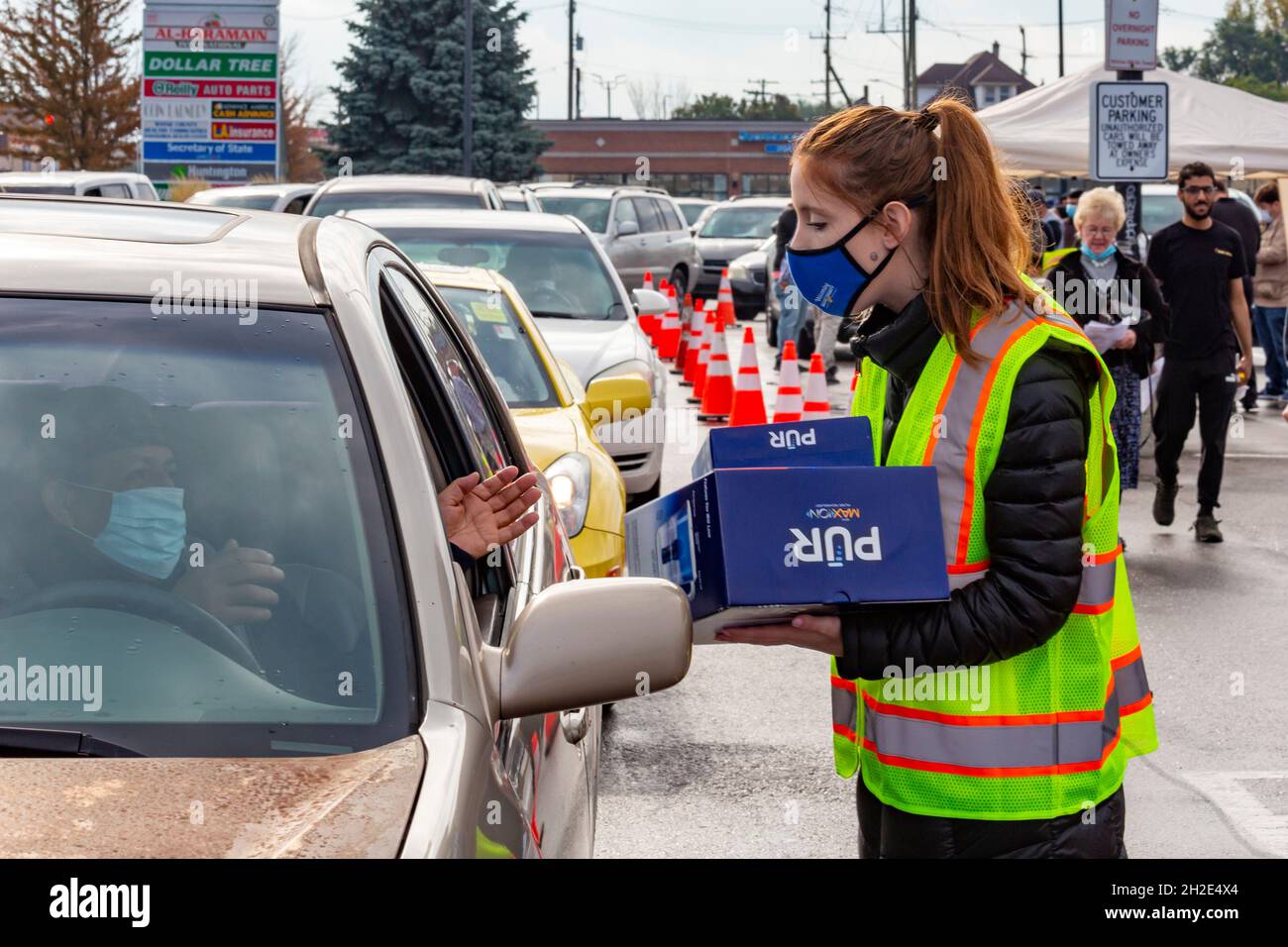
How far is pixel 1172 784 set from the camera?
220 inches

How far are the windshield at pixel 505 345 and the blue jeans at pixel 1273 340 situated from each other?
1033cm

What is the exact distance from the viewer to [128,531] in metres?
2.59

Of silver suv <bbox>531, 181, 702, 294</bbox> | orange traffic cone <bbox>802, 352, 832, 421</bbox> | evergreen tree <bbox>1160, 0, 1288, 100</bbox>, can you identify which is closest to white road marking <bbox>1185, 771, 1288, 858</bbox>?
orange traffic cone <bbox>802, 352, 832, 421</bbox>

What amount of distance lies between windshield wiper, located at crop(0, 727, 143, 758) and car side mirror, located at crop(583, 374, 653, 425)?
5.87 metres

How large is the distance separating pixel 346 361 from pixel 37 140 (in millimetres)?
47588

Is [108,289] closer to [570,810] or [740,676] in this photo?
[570,810]

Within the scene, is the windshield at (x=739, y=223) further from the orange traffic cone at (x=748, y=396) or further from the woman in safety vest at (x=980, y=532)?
the woman in safety vest at (x=980, y=532)

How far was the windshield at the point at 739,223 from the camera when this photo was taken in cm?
2942

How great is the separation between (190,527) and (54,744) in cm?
45

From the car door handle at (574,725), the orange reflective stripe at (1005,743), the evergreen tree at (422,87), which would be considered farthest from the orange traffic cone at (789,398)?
the evergreen tree at (422,87)

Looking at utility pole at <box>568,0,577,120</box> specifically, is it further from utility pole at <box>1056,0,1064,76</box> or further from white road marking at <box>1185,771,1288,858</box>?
white road marking at <box>1185,771,1288,858</box>

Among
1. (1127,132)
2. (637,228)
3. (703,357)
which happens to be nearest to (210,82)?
(637,228)

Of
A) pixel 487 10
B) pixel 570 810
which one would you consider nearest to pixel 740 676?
pixel 570 810
